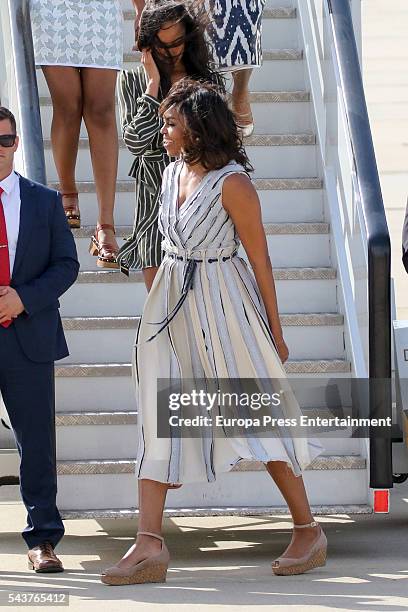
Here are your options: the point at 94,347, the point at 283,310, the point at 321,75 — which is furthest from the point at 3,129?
the point at 321,75

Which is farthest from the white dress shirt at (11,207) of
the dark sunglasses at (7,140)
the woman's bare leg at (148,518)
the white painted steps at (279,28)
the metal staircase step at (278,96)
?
the white painted steps at (279,28)

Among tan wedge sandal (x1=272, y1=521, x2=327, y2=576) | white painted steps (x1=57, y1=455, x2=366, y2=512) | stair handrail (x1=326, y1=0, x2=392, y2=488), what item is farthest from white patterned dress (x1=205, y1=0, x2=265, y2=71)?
tan wedge sandal (x1=272, y1=521, x2=327, y2=576)

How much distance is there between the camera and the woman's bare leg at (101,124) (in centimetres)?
614

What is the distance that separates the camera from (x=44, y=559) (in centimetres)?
489

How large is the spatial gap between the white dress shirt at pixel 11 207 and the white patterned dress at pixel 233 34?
1500 millimetres

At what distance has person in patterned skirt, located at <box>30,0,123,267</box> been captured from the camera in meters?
6.10

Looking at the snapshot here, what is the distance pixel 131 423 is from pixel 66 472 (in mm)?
340

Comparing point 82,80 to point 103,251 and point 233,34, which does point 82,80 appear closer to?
point 233,34

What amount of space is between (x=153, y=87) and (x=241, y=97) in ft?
4.28

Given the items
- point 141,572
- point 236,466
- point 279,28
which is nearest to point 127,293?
point 236,466

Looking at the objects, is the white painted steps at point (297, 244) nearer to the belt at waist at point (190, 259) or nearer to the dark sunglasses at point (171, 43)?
the dark sunglasses at point (171, 43)

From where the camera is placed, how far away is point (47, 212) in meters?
5.05

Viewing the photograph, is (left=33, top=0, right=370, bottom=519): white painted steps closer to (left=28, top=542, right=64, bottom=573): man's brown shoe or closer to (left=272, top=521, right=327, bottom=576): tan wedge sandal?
(left=28, top=542, right=64, bottom=573): man's brown shoe

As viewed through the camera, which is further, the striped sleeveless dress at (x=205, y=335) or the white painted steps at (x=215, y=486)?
the white painted steps at (x=215, y=486)
